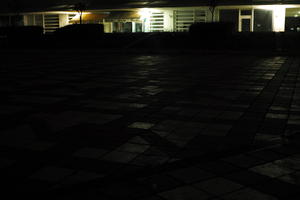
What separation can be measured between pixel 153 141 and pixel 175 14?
96.9 ft

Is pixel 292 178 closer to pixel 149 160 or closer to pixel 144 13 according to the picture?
pixel 149 160

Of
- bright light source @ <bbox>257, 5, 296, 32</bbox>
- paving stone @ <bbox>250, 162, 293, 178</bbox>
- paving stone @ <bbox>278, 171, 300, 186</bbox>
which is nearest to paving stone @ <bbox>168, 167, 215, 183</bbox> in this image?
paving stone @ <bbox>250, 162, 293, 178</bbox>

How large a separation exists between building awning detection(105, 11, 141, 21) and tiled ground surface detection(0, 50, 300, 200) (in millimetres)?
24055

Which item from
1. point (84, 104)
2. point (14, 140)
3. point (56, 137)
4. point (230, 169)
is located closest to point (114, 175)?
point (230, 169)

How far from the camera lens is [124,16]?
3244 cm

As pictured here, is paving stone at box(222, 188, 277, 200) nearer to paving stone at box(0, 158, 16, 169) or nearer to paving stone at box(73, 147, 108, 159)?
paving stone at box(73, 147, 108, 159)

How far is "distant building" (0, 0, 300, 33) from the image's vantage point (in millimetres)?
29547

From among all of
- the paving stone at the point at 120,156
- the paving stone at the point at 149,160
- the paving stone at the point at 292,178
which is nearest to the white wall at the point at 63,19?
the paving stone at the point at 120,156

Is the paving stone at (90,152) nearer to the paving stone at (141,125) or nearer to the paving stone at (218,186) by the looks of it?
the paving stone at (141,125)

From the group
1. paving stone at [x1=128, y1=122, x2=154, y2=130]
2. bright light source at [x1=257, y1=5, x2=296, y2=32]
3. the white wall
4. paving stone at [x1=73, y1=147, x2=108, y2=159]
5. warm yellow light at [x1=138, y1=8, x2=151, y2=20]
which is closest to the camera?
paving stone at [x1=73, y1=147, x2=108, y2=159]

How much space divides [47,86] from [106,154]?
231 inches

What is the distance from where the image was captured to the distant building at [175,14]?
29.5 metres

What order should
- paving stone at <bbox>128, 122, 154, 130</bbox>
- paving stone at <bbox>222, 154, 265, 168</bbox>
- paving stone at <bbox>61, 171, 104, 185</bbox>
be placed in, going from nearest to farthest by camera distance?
paving stone at <bbox>61, 171, 104, 185</bbox>, paving stone at <bbox>222, 154, 265, 168</bbox>, paving stone at <bbox>128, 122, 154, 130</bbox>

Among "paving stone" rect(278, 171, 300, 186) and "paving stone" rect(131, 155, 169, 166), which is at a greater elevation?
"paving stone" rect(131, 155, 169, 166)
